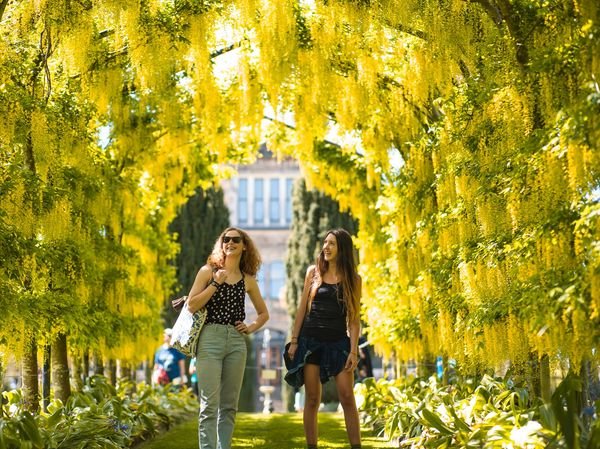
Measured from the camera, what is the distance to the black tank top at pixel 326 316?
537 centimetres

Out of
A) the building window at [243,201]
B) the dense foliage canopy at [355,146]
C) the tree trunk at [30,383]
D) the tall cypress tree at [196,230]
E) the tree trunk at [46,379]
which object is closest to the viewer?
the dense foliage canopy at [355,146]

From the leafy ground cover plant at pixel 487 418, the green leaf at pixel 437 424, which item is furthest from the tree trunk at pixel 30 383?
the green leaf at pixel 437 424

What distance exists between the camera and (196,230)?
23.0 metres

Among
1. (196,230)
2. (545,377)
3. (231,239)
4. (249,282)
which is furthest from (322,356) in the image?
(196,230)

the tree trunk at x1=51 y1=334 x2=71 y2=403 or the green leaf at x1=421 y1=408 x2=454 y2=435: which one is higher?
the tree trunk at x1=51 y1=334 x2=71 y2=403

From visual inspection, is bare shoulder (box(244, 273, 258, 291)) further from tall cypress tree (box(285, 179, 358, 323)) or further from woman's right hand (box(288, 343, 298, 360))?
Result: tall cypress tree (box(285, 179, 358, 323))

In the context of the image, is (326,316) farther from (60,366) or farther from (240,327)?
(60,366)

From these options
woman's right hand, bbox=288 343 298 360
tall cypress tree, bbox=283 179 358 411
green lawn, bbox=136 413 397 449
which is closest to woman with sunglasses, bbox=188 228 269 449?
woman's right hand, bbox=288 343 298 360

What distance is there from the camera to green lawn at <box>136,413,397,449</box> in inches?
275

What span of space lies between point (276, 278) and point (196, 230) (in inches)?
431

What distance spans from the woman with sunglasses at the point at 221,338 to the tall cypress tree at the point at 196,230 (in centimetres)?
1679

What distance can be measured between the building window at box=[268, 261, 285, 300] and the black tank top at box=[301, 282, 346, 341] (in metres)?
27.9

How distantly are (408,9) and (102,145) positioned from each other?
4010 millimetres

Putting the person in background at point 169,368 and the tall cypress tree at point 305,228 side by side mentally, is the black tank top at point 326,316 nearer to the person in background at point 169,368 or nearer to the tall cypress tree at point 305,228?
the person in background at point 169,368
